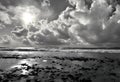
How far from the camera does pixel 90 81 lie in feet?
96.3

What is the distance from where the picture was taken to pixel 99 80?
30.3m

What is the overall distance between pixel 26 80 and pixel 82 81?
38.3 feet

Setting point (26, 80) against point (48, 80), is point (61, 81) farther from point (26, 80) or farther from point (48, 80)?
point (26, 80)

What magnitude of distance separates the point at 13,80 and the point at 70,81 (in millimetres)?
11945

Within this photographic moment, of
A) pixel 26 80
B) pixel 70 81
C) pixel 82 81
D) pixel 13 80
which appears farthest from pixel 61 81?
pixel 13 80

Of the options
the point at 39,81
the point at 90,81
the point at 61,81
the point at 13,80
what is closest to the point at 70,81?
the point at 61,81

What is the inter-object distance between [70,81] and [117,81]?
9356mm

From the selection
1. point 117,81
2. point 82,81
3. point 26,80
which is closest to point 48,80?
point 26,80

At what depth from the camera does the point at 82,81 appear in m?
28.8

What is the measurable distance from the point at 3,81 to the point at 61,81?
11.8 meters

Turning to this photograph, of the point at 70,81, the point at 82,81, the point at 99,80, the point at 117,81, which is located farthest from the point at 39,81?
the point at 117,81

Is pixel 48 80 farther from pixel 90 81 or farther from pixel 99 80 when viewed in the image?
pixel 99 80

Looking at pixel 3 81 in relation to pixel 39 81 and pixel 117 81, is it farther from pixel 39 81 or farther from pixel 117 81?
pixel 117 81

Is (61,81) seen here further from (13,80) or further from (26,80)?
(13,80)
